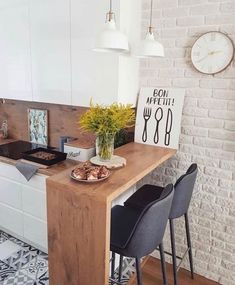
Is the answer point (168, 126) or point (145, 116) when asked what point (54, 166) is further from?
point (168, 126)

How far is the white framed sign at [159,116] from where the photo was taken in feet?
6.70

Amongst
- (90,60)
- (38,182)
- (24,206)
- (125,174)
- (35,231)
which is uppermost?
(90,60)

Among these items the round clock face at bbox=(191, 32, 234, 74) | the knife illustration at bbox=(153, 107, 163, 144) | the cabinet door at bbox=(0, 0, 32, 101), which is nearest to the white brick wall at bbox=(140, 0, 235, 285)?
the round clock face at bbox=(191, 32, 234, 74)

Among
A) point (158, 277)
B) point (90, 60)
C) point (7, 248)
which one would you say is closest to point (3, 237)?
point (7, 248)

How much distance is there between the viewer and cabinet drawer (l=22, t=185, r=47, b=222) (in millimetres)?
2193

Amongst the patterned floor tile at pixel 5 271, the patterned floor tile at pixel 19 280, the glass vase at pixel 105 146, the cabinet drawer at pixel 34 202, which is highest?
the glass vase at pixel 105 146

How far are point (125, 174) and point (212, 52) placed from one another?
1.04 metres

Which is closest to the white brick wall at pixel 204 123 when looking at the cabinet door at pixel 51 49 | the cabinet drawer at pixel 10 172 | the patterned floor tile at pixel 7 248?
the cabinet door at pixel 51 49

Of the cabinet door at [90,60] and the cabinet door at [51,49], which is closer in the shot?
the cabinet door at [90,60]

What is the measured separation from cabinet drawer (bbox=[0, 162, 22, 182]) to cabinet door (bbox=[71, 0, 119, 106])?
83 cm

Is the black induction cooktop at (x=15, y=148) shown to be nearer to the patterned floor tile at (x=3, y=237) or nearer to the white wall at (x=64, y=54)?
the white wall at (x=64, y=54)

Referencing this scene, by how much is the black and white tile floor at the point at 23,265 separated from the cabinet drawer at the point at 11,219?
126 mm

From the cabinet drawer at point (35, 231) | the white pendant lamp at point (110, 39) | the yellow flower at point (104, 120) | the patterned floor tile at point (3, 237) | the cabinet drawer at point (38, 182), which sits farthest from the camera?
the patterned floor tile at point (3, 237)

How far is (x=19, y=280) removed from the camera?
81.0 inches
